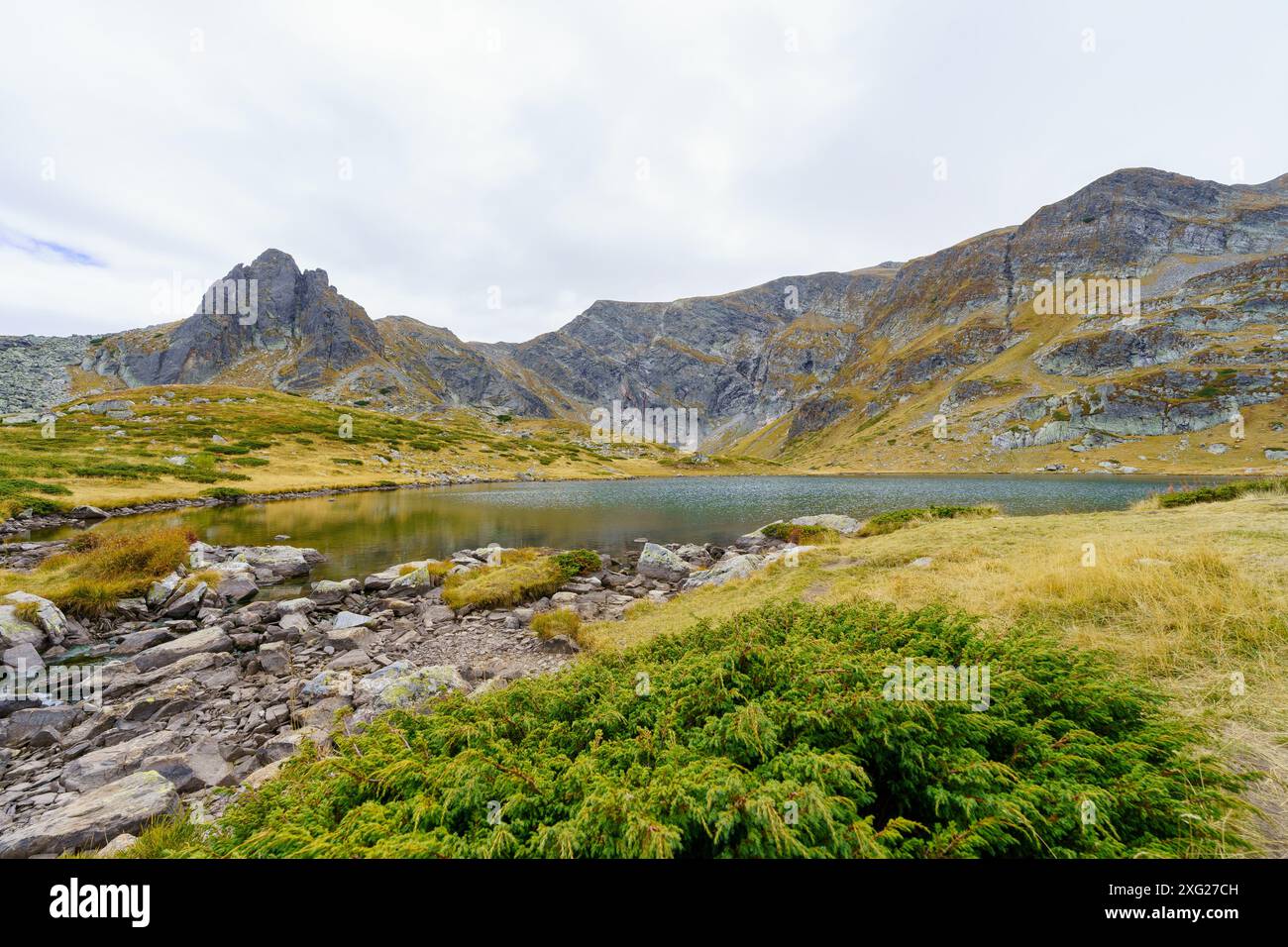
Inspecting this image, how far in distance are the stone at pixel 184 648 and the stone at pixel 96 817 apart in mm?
6316

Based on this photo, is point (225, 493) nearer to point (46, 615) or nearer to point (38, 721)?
point (46, 615)

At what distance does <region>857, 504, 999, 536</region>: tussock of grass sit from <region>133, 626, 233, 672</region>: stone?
28.6 metres

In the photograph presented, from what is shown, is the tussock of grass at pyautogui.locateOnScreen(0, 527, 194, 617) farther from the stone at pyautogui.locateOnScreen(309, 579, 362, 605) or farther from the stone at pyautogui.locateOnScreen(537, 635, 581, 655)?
the stone at pyautogui.locateOnScreen(537, 635, 581, 655)

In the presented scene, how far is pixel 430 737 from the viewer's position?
4949mm

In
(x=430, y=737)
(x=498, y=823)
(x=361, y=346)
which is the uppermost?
(x=361, y=346)

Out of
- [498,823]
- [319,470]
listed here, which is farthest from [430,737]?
[319,470]

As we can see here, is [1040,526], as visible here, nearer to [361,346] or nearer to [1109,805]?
[1109,805]

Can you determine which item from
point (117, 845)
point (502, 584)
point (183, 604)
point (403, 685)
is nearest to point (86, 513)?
point (183, 604)

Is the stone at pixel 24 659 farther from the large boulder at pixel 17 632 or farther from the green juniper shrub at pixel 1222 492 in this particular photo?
the green juniper shrub at pixel 1222 492

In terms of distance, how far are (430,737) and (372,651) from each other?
965 centimetres

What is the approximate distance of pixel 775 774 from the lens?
3.69 meters

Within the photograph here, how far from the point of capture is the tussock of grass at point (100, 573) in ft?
47.7

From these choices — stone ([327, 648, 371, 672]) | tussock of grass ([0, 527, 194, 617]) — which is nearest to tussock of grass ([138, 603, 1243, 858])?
stone ([327, 648, 371, 672])

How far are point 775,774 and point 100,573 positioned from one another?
23.8 m
